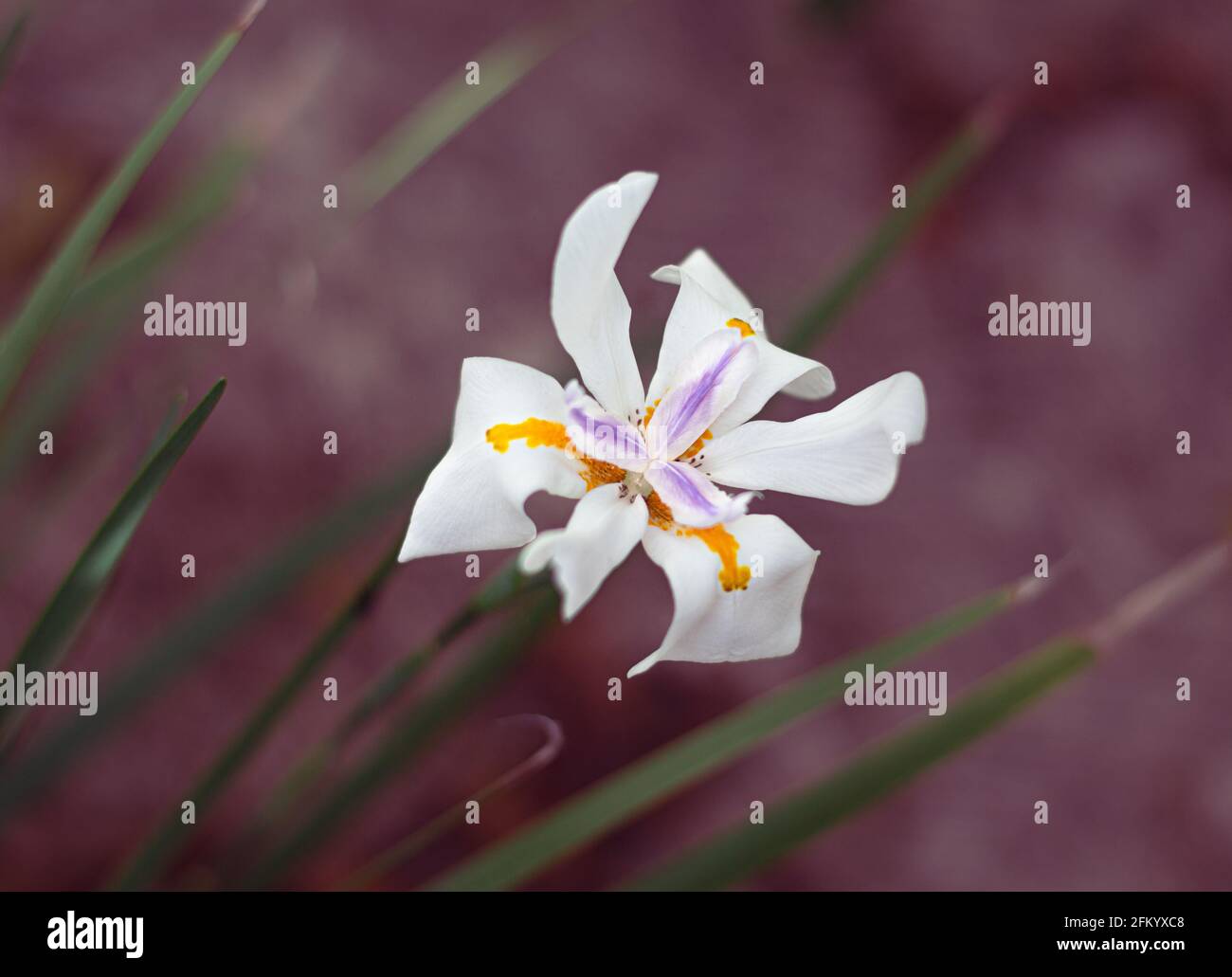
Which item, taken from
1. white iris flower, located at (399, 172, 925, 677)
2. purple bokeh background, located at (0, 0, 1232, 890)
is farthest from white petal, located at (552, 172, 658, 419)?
purple bokeh background, located at (0, 0, 1232, 890)

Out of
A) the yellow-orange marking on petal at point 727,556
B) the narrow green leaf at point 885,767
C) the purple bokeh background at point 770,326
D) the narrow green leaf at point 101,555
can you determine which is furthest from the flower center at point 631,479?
the purple bokeh background at point 770,326

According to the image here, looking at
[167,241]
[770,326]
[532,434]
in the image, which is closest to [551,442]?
[532,434]

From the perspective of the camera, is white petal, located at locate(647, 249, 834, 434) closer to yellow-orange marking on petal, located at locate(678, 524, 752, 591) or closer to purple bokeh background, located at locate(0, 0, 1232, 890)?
yellow-orange marking on petal, located at locate(678, 524, 752, 591)

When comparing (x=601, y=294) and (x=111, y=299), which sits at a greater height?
(x=111, y=299)

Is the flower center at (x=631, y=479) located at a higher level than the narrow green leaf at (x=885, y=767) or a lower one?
higher

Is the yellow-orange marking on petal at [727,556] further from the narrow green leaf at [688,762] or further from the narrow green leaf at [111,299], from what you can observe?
the narrow green leaf at [111,299]

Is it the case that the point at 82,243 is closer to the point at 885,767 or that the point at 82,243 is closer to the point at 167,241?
the point at 167,241
